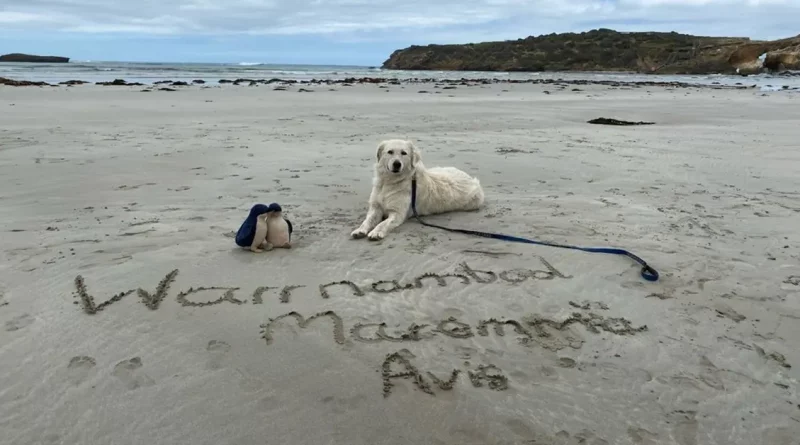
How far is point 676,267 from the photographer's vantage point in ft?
13.7

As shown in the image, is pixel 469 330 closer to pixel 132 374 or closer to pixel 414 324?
pixel 414 324

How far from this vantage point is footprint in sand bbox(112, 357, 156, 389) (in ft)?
8.71

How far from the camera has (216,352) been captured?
2.96 meters

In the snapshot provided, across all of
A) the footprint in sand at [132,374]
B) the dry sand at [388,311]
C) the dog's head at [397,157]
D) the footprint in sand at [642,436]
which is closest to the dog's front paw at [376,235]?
the dry sand at [388,311]

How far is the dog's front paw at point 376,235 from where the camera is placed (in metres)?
4.80

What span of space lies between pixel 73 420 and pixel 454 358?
5.82 feet

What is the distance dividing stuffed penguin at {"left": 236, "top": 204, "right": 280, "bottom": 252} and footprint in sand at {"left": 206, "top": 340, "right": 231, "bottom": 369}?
1.34m

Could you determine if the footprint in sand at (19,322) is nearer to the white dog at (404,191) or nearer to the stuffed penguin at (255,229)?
the stuffed penguin at (255,229)

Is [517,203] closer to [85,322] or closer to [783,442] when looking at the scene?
[783,442]

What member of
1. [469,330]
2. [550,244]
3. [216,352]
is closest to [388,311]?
[469,330]

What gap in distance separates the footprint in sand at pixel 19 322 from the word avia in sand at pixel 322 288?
279 millimetres

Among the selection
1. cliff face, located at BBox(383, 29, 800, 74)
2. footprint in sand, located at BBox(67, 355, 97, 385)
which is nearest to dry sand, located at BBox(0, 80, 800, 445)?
footprint in sand, located at BBox(67, 355, 97, 385)

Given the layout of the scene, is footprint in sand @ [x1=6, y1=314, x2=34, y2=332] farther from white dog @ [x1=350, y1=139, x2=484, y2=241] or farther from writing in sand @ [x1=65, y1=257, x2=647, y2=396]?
white dog @ [x1=350, y1=139, x2=484, y2=241]

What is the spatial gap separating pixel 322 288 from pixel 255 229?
2.82ft
